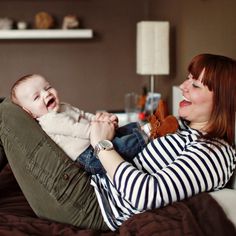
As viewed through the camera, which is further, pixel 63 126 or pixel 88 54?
pixel 88 54

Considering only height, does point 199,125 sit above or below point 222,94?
below

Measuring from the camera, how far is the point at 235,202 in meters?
1.29

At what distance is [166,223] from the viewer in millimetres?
1199

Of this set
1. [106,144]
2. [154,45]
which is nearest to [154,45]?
[154,45]

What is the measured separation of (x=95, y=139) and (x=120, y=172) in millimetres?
187

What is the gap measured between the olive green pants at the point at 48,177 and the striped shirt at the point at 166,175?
0.16 feet

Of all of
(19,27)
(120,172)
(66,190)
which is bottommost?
(66,190)

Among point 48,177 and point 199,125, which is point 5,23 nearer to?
point 48,177

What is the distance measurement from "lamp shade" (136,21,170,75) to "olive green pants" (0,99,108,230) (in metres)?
1.67

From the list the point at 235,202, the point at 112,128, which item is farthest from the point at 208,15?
the point at 235,202

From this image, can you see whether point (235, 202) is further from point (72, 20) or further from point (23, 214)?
point (72, 20)

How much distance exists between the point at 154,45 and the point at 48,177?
1800 mm

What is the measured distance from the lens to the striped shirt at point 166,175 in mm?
1232

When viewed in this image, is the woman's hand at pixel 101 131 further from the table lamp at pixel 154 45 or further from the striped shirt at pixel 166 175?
the table lamp at pixel 154 45
